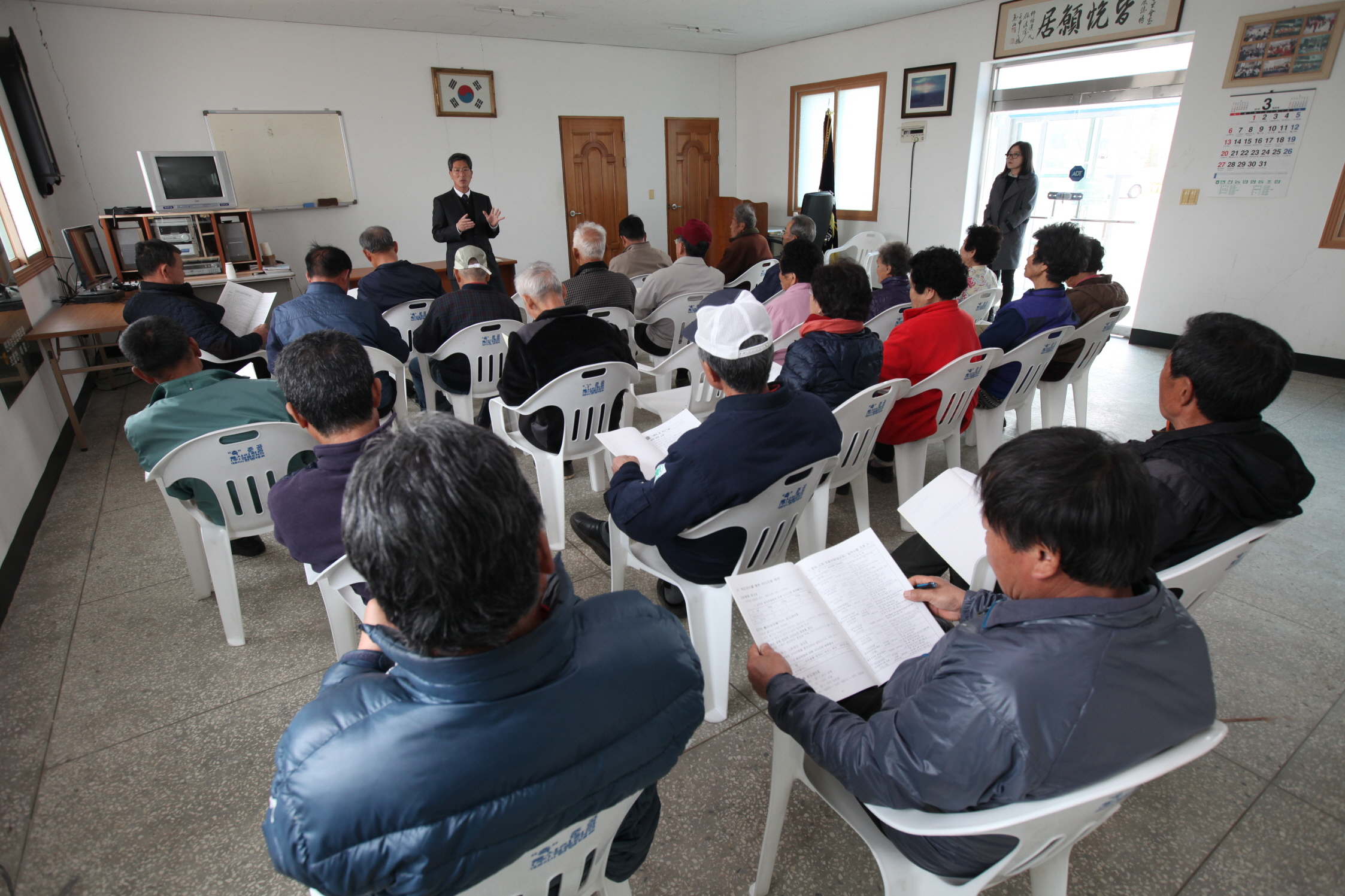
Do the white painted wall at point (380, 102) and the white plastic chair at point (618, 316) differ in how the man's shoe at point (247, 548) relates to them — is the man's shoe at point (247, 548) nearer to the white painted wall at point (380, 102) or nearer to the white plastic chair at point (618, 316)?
the white plastic chair at point (618, 316)

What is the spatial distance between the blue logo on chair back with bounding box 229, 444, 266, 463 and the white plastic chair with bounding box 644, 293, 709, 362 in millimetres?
2354

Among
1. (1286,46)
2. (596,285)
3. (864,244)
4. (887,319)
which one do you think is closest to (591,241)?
(596,285)

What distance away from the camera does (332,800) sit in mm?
631

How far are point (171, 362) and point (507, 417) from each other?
1.28 metres

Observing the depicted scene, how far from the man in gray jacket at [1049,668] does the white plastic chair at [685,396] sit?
1.49 meters

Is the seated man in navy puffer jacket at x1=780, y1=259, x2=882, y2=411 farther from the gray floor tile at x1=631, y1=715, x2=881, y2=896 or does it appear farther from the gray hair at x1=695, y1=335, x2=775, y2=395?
the gray floor tile at x1=631, y1=715, x2=881, y2=896

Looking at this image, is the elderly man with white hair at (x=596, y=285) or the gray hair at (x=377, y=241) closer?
the elderly man with white hair at (x=596, y=285)

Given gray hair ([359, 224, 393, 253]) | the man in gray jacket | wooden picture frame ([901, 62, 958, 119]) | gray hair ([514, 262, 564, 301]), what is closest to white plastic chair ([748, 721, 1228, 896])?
the man in gray jacket

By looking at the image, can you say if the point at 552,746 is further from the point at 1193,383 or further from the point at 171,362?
the point at 171,362

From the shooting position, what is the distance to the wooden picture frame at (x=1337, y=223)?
4379 millimetres

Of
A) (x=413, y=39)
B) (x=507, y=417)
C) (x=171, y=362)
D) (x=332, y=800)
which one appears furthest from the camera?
(x=413, y=39)

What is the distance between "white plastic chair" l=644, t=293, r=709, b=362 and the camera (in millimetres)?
3900

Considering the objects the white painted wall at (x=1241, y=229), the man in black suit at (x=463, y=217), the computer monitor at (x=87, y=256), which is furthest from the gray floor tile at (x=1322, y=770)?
the computer monitor at (x=87, y=256)

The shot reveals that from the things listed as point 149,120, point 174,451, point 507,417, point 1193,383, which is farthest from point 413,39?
point 1193,383
